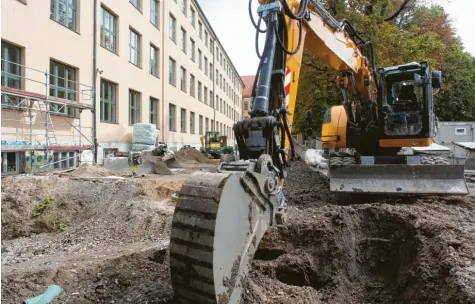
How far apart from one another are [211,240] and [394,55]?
16287 mm

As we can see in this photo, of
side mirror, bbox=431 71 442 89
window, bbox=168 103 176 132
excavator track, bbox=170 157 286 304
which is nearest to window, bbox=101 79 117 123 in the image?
window, bbox=168 103 176 132

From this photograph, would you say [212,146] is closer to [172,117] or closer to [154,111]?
[172,117]

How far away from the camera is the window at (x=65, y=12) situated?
40.4 feet

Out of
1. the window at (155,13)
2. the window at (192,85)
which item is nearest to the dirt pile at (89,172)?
→ the window at (155,13)

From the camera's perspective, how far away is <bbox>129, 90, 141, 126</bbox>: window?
18.3 m

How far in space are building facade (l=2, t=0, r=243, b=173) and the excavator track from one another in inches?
351

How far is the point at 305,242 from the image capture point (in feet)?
12.7

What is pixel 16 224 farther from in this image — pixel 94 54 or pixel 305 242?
pixel 94 54

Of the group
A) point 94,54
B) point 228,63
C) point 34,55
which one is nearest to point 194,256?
point 34,55

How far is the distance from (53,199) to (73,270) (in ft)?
11.9

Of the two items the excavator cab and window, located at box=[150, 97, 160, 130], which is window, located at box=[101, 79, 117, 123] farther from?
the excavator cab

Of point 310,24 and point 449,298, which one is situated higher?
point 310,24

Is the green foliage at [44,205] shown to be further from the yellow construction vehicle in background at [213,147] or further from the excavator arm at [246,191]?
the yellow construction vehicle in background at [213,147]

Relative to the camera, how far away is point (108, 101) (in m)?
16.0
